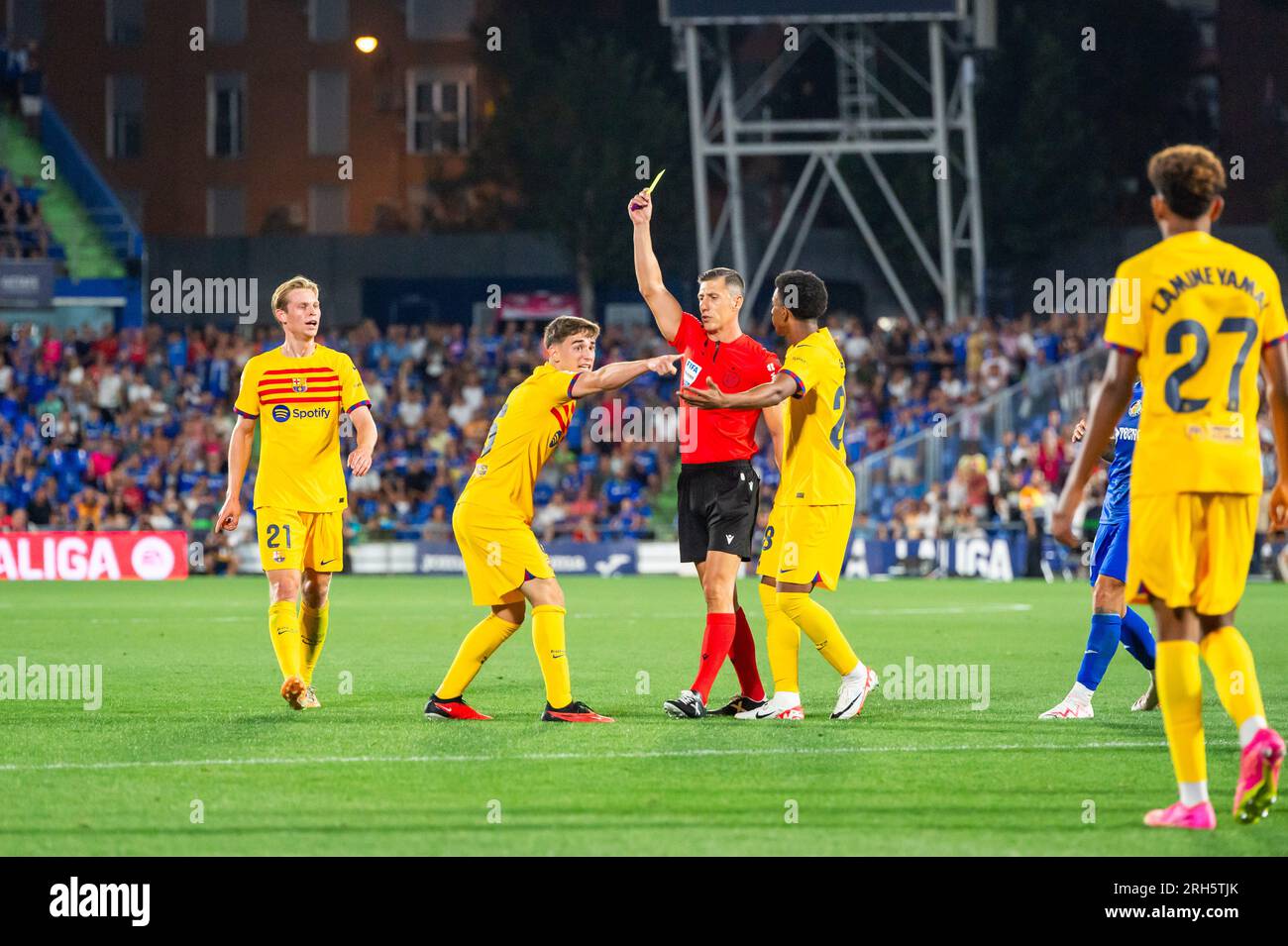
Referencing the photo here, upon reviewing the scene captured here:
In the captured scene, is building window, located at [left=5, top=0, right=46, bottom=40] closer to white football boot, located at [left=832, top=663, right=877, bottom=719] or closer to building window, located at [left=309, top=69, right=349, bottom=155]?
building window, located at [left=309, top=69, right=349, bottom=155]

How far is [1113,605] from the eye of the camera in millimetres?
10438

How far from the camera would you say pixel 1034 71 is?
46156mm

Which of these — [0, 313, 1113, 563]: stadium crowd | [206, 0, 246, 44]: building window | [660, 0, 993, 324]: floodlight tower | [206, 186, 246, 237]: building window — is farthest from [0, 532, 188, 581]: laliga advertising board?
[206, 0, 246, 44]: building window

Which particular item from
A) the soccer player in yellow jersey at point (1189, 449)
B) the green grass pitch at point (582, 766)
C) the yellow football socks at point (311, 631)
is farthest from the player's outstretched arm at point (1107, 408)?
the yellow football socks at point (311, 631)

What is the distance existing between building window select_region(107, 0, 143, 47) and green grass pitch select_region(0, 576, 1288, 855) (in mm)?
42199

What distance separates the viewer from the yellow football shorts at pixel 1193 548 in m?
6.62

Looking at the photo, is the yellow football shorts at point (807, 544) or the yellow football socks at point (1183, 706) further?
the yellow football shorts at point (807, 544)

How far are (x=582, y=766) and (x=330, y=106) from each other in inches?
1919

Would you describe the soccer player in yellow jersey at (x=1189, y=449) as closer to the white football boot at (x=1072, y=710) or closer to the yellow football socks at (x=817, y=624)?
the yellow football socks at (x=817, y=624)

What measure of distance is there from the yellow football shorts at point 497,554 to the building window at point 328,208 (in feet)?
152

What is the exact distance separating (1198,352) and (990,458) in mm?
23254

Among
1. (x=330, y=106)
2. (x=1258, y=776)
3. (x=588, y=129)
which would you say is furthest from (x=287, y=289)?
(x=330, y=106)

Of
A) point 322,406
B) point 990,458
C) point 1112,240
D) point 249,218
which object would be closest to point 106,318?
point 249,218
